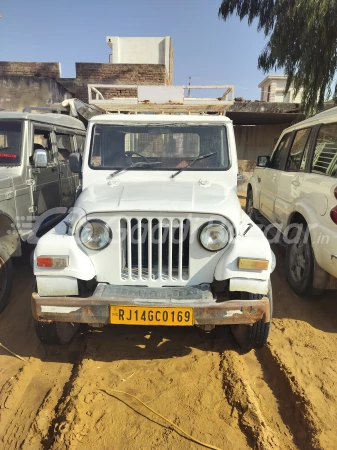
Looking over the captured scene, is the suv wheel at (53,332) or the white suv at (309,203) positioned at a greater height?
the white suv at (309,203)

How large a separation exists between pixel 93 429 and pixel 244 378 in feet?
4.08

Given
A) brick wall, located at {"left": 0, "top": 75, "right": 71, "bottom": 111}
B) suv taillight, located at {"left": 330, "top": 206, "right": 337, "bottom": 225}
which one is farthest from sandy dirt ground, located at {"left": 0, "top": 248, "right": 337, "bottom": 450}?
brick wall, located at {"left": 0, "top": 75, "right": 71, "bottom": 111}

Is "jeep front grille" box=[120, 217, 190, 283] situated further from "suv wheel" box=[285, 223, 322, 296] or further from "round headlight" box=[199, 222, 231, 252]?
"suv wheel" box=[285, 223, 322, 296]

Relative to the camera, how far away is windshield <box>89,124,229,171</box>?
3625 millimetres

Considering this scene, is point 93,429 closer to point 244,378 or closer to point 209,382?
point 209,382

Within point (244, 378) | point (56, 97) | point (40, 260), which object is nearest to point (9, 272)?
point (40, 260)

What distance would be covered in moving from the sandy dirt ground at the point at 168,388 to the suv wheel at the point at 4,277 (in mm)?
200

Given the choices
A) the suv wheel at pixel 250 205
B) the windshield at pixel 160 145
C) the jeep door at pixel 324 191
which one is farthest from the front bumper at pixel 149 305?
the suv wheel at pixel 250 205

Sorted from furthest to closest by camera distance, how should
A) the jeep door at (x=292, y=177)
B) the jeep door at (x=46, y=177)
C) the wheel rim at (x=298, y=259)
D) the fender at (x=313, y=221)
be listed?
the jeep door at (x=46, y=177)
the jeep door at (x=292, y=177)
the wheel rim at (x=298, y=259)
the fender at (x=313, y=221)

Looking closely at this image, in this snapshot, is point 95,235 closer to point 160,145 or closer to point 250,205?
point 160,145

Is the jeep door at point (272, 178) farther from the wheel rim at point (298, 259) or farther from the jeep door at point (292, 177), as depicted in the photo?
the wheel rim at point (298, 259)

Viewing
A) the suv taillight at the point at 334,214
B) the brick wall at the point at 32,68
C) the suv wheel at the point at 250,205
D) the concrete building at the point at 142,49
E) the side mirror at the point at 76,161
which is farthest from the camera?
the concrete building at the point at 142,49

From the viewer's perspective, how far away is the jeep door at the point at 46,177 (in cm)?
469

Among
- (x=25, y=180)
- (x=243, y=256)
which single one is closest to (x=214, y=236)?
(x=243, y=256)
